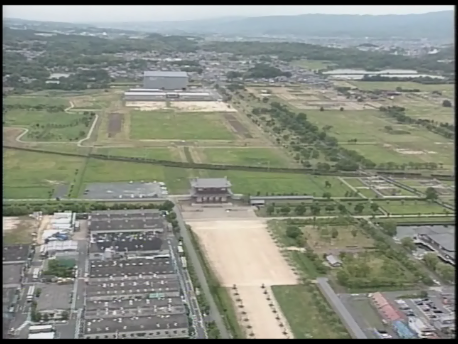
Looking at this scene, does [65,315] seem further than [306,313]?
No

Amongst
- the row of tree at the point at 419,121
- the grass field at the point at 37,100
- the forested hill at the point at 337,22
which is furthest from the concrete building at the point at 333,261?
the forested hill at the point at 337,22

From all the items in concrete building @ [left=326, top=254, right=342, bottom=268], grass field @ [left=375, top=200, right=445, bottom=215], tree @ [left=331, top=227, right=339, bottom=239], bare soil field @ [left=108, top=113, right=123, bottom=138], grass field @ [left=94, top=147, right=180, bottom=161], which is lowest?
bare soil field @ [left=108, top=113, right=123, bottom=138]

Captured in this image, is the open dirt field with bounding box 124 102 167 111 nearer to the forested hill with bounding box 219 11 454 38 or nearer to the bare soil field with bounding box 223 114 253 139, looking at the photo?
the bare soil field with bounding box 223 114 253 139

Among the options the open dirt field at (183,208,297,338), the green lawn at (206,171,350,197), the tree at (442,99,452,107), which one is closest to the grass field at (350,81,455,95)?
the tree at (442,99,452,107)

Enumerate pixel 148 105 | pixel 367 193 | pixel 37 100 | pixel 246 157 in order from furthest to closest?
pixel 148 105
pixel 37 100
pixel 246 157
pixel 367 193

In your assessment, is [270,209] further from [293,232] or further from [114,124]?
[114,124]

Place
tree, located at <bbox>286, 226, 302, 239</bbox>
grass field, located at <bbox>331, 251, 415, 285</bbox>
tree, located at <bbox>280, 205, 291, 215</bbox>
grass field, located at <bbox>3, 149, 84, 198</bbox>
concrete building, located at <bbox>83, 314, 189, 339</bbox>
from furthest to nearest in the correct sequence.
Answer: grass field, located at <bbox>3, 149, 84, 198</bbox> → tree, located at <bbox>280, 205, 291, 215</bbox> → tree, located at <bbox>286, 226, 302, 239</bbox> → grass field, located at <bbox>331, 251, 415, 285</bbox> → concrete building, located at <bbox>83, 314, 189, 339</bbox>

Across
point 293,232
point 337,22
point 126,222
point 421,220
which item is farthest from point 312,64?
point 337,22
